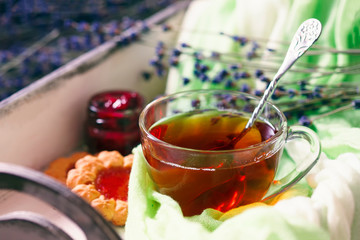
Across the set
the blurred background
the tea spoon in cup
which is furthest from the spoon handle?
the blurred background

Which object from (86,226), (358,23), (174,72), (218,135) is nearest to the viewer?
(86,226)

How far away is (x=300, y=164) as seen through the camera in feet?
1.63

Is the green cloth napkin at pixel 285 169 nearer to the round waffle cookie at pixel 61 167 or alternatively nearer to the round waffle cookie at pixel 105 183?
the round waffle cookie at pixel 105 183

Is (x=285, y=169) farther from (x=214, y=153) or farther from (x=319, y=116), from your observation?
(x=214, y=153)

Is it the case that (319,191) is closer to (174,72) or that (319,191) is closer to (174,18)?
(174,72)

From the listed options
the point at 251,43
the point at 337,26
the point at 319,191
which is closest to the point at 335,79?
the point at 337,26

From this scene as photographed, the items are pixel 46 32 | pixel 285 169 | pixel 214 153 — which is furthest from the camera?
pixel 46 32

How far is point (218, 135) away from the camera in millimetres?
543

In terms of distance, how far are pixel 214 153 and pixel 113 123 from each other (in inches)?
13.8

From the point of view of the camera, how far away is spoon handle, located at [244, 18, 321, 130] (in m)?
0.49

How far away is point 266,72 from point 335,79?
0.13 meters

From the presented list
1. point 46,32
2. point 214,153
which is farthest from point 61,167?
point 46,32

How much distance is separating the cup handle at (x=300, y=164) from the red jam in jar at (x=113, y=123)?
0.32 meters

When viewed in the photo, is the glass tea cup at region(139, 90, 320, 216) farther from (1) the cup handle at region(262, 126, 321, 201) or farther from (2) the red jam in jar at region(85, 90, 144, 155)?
(2) the red jam in jar at region(85, 90, 144, 155)
